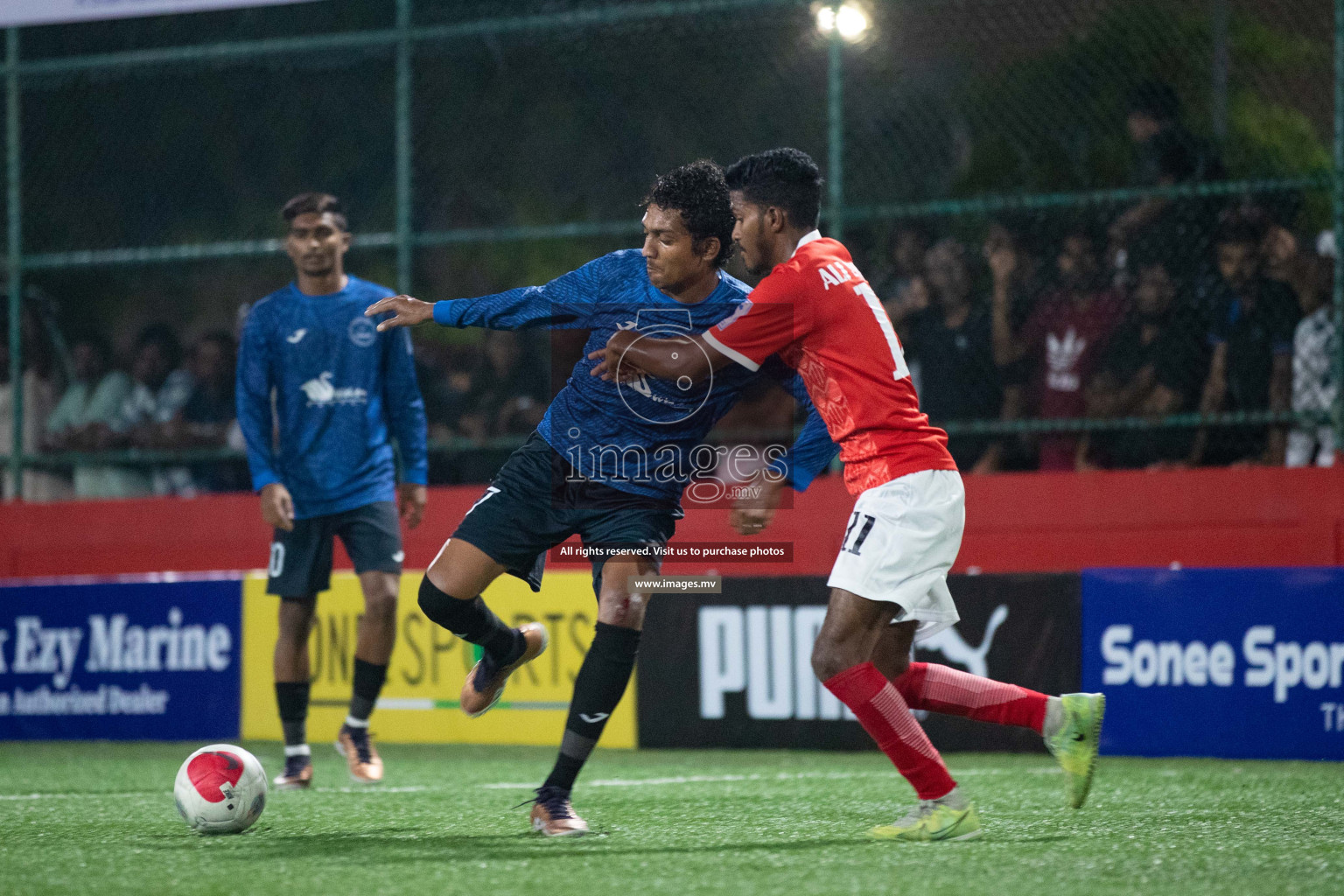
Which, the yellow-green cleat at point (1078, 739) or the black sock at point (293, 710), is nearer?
the yellow-green cleat at point (1078, 739)

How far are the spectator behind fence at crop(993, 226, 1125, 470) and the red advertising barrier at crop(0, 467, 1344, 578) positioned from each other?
40 cm

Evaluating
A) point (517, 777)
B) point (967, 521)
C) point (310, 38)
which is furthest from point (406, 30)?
point (517, 777)

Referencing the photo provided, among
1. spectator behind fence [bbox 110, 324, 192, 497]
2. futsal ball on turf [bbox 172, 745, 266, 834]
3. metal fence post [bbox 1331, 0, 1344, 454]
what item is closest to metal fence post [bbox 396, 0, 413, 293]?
spectator behind fence [bbox 110, 324, 192, 497]

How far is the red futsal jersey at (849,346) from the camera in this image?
4.66 m

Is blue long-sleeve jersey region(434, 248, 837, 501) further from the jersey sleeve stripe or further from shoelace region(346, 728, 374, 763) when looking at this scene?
shoelace region(346, 728, 374, 763)

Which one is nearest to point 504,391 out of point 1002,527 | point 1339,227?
point 1002,527

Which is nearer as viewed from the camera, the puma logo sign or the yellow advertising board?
the puma logo sign

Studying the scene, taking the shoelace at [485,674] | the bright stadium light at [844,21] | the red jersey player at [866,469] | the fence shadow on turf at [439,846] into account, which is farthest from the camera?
the bright stadium light at [844,21]

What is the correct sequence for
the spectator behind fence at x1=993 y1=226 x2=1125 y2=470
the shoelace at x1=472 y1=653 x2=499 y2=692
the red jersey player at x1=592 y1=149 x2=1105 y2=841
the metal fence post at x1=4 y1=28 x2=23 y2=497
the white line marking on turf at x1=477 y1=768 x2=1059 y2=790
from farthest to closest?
the metal fence post at x1=4 y1=28 x2=23 y2=497
the spectator behind fence at x1=993 y1=226 x2=1125 y2=470
the white line marking on turf at x1=477 y1=768 x2=1059 y2=790
the shoelace at x1=472 y1=653 x2=499 y2=692
the red jersey player at x1=592 y1=149 x2=1105 y2=841

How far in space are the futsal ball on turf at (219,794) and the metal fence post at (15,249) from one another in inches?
254

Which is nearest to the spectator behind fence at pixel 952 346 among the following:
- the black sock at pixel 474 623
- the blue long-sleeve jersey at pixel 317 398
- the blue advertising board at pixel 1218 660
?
the blue advertising board at pixel 1218 660

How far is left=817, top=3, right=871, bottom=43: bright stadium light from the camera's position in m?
9.58

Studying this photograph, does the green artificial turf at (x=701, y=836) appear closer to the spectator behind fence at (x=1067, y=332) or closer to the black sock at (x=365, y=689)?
the black sock at (x=365, y=689)

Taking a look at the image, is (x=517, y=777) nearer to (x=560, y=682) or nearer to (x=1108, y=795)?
(x=560, y=682)
